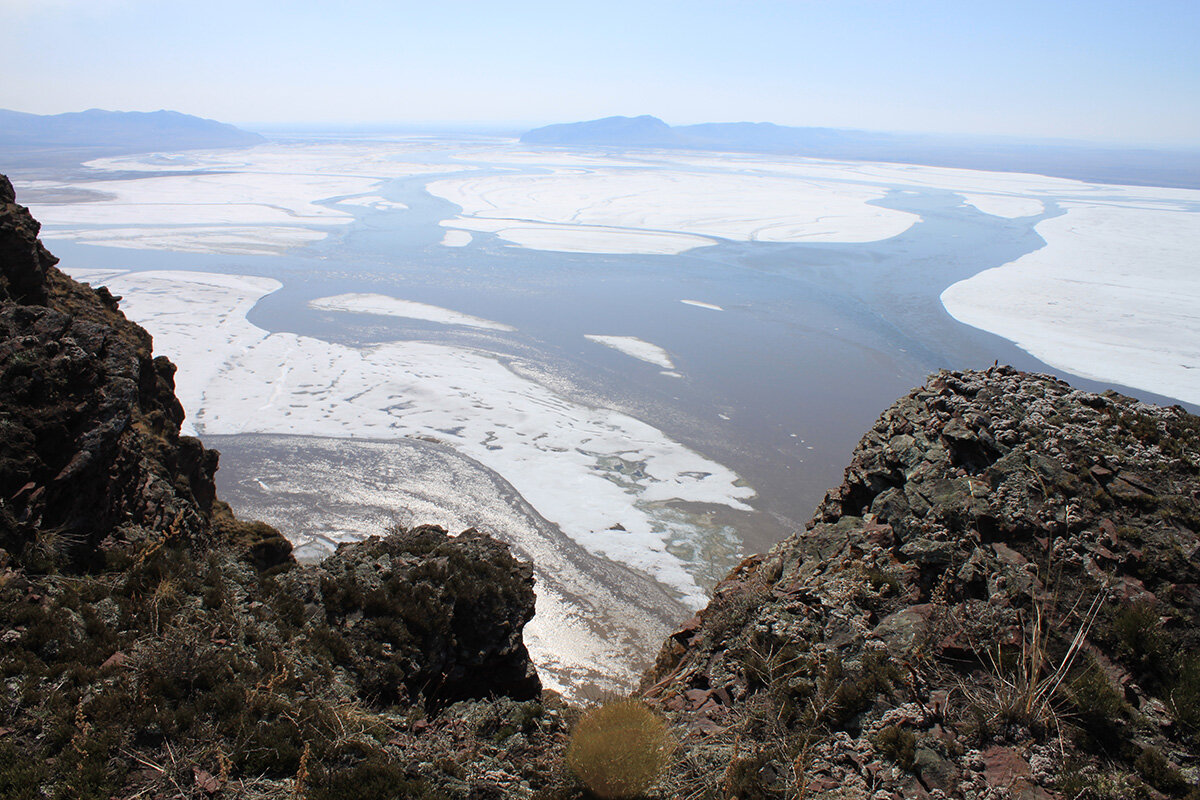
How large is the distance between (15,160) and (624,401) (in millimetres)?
89064

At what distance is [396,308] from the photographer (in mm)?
23516

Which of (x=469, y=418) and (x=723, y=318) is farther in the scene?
(x=723, y=318)

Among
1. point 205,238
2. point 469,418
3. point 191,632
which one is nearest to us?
point 191,632

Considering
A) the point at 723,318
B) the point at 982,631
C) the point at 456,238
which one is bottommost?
the point at 982,631

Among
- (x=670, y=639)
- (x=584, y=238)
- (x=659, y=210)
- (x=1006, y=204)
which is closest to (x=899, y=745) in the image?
(x=670, y=639)

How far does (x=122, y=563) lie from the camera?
4938mm

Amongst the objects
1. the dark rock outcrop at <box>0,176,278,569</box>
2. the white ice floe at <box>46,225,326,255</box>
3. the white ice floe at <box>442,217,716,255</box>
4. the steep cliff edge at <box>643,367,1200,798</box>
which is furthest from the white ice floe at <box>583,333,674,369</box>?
the white ice floe at <box>46,225,326,255</box>

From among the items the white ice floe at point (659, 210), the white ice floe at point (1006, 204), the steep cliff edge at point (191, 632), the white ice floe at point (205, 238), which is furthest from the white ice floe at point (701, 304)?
the white ice floe at point (1006, 204)

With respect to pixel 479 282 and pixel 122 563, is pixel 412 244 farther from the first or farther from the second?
pixel 122 563

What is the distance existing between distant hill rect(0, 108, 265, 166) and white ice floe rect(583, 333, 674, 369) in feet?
259

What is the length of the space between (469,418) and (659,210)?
103 ft

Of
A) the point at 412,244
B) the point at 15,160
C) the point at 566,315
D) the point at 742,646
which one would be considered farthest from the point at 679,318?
the point at 15,160

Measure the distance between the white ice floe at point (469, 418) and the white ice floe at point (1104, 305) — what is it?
1193 cm

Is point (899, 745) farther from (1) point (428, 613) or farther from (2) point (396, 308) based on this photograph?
(2) point (396, 308)
